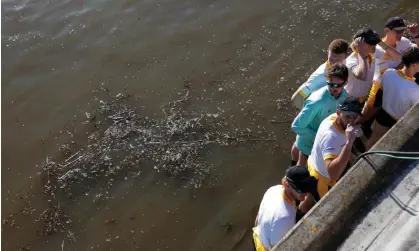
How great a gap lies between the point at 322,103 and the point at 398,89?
0.99 m

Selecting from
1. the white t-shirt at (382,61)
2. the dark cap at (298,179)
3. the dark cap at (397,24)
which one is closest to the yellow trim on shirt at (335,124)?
the dark cap at (298,179)

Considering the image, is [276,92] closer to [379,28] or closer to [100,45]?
[379,28]

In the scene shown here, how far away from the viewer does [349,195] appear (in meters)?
4.35

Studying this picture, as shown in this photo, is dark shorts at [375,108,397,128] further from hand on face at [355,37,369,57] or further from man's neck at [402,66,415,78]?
hand on face at [355,37,369,57]

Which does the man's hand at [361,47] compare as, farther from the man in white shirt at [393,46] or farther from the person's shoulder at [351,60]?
the man in white shirt at [393,46]

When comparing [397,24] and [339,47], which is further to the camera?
[397,24]

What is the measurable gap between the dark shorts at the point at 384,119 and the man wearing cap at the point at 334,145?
108 centimetres

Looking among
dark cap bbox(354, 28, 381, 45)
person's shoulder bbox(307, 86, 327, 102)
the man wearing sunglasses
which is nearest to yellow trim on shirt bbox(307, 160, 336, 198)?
the man wearing sunglasses

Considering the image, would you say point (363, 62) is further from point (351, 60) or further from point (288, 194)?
point (288, 194)

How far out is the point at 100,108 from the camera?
7.86m

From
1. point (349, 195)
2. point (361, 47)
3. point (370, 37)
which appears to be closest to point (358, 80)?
point (361, 47)

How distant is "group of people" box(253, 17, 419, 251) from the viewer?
14.4 ft

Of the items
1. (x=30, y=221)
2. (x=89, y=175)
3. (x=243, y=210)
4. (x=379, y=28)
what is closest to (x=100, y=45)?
(x=89, y=175)

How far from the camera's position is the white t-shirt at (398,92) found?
5.31 m
